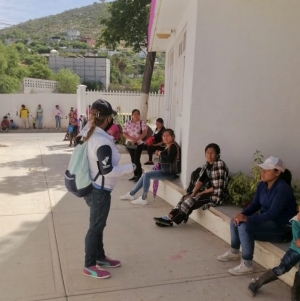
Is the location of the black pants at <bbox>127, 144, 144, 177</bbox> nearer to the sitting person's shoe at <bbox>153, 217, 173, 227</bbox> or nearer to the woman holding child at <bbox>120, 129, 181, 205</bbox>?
the woman holding child at <bbox>120, 129, 181, 205</bbox>

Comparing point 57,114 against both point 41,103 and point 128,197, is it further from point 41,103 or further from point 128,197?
point 128,197

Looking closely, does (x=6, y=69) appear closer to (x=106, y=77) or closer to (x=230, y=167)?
(x=106, y=77)

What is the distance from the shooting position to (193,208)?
487 cm

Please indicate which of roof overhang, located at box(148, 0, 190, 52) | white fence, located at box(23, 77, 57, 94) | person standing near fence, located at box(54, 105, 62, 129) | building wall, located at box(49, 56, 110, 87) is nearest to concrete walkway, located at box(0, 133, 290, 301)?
roof overhang, located at box(148, 0, 190, 52)

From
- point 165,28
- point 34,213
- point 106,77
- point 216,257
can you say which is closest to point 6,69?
point 106,77

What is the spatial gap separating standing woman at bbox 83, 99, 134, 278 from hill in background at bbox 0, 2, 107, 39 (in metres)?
128

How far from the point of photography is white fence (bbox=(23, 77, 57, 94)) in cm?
3266

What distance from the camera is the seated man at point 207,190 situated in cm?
476

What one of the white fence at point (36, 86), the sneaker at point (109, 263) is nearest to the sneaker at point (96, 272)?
the sneaker at point (109, 263)

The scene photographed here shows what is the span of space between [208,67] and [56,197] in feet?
11.1

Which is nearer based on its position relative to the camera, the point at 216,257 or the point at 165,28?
the point at 216,257

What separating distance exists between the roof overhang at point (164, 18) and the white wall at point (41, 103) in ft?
39.3

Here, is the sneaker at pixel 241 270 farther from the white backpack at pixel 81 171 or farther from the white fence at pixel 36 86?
the white fence at pixel 36 86

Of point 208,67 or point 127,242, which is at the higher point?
point 208,67
